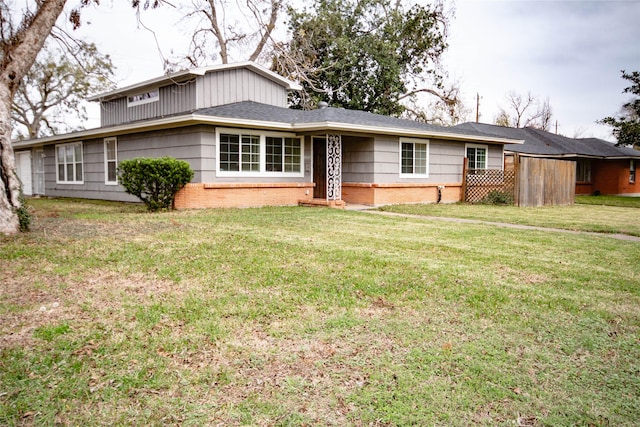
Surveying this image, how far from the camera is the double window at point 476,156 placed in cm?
2092

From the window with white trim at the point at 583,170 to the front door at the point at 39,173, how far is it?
31.8 meters

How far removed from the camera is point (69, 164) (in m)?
21.5

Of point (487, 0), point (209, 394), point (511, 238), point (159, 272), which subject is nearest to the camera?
point (209, 394)

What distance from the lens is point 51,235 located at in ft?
28.1

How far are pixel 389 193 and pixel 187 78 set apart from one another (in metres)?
8.10

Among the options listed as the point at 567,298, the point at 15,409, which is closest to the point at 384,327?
the point at 567,298

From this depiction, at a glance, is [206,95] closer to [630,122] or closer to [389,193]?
[389,193]

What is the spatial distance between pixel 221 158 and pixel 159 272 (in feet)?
29.6

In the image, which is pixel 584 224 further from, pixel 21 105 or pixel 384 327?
pixel 21 105

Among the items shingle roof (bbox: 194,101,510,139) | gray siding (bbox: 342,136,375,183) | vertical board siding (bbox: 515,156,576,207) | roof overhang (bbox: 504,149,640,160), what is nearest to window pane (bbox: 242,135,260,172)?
shingle roof (bbox: 194,101,510,139)

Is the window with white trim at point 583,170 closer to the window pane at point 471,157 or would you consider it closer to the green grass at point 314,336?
the window pane at point 471,157

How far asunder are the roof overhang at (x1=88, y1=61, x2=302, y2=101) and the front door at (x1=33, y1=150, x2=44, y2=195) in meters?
5.22

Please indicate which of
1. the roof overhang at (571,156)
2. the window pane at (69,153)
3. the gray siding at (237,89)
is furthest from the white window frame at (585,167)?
the window pane at (69,153)

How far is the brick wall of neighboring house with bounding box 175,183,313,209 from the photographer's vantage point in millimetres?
13812
